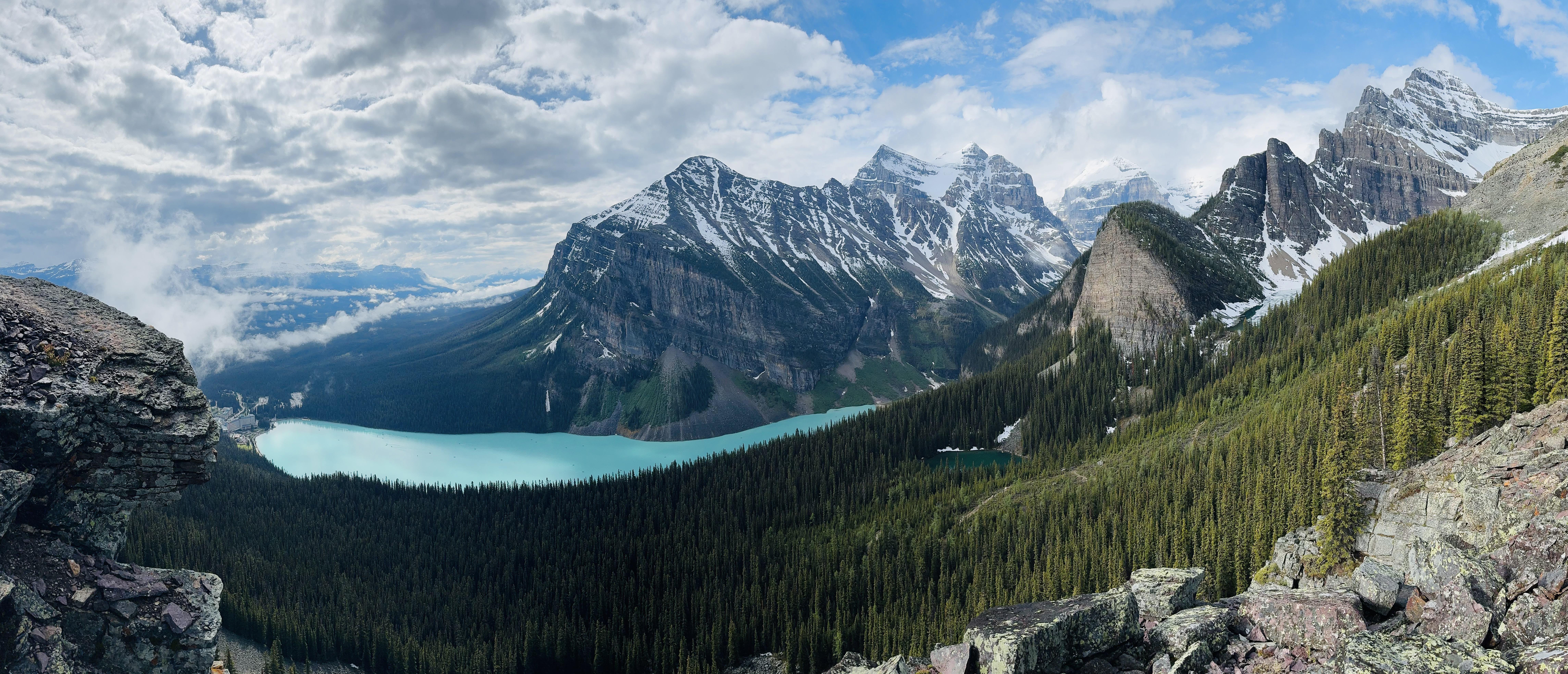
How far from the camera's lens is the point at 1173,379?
113 metres

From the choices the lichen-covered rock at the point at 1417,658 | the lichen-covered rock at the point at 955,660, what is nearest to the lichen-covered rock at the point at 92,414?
the lichen-covered rock at the point at 955,660

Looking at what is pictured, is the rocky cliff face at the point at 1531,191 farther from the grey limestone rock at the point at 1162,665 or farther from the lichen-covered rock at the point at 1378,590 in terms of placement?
the grey limestone rock at the point at 1162,665

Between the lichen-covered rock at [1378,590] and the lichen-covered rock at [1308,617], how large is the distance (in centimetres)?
28

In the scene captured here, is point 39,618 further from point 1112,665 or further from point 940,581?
point 940,581

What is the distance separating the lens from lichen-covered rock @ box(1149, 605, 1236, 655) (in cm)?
1783

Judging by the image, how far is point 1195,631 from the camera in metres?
18.0

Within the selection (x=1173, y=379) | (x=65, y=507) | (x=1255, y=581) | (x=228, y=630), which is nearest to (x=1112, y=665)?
(x=1255, y=581)

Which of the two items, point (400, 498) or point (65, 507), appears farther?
point (400, 498)

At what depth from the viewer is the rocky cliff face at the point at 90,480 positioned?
17.0 metres

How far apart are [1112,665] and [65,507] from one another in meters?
29.8

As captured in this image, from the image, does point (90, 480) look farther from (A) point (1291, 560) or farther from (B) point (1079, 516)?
(B) point (1079, 516)

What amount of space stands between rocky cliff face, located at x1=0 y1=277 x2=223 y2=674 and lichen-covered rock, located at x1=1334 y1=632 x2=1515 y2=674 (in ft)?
96.7

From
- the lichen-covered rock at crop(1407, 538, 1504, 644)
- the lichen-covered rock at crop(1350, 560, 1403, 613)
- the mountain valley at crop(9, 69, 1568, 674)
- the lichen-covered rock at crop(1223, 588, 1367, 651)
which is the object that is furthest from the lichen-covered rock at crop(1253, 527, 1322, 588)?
the lichen-covered rock at crop(1223, 588, 1367, 651)

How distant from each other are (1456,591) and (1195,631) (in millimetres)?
5774
